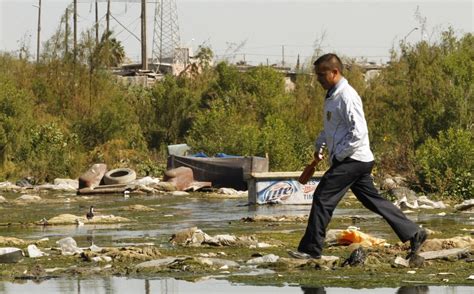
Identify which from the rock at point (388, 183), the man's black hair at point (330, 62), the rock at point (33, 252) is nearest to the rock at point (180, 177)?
the rock at point (388, 183)

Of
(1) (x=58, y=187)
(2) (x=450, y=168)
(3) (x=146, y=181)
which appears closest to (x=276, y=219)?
(2) (x=450, y=168)

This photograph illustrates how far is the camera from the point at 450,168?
26188 mm

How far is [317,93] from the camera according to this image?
49719 millimetres

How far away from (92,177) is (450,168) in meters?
13.1

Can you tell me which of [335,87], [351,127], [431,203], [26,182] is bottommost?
[26,182]

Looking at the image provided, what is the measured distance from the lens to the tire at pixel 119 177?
36125 millimetres

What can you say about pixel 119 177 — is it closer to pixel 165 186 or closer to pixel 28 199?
pixel 165 186

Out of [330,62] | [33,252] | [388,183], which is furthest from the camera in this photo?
[388,183]

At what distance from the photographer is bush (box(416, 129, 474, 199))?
26.0 metres

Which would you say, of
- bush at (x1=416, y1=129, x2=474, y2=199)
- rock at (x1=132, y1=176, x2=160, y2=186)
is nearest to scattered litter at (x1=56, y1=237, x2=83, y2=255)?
bush at (x1=416, y1=129, x2=474, y2=199)

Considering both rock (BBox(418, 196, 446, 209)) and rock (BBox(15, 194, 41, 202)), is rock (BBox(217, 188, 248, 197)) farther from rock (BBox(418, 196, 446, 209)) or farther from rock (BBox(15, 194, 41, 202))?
rock (BBox(418, 196, 446, 209))

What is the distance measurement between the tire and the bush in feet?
37.5

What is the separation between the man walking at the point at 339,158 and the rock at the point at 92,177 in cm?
2325

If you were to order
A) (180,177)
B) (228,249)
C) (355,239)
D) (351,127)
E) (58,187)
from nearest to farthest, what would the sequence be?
(351,127) → (228,249) → (355,239) → (180,177) → (58,187)
